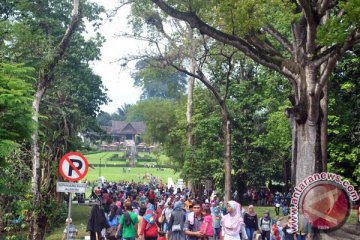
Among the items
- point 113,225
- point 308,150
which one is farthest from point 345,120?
point 113,225

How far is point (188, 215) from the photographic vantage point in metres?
14.1

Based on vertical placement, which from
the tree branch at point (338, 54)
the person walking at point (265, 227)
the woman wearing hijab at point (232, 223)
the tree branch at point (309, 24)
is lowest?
the person walking at point (265, 227)

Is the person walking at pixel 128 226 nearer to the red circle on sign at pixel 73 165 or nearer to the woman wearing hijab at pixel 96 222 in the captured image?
the woman wearing hijab at pixel 96 222

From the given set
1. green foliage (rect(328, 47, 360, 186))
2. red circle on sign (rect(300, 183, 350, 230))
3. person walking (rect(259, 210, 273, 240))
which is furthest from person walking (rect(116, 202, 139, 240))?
green foliage (rect(328, 47, 360, 186))

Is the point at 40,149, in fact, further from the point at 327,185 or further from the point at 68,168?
the point at 327,185

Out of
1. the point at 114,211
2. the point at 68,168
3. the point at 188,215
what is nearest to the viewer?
the point at 68,168

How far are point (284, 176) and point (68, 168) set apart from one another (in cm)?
3598

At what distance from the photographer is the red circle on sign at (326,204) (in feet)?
46.5

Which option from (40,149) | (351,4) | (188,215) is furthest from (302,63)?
(40,149)

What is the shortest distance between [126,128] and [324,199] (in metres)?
147

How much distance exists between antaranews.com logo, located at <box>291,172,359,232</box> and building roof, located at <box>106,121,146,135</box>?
144039 millimetres

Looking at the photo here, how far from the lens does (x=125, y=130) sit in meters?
160

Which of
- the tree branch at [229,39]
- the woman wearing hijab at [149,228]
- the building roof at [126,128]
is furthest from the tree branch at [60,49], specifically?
the building roof at [126,128]

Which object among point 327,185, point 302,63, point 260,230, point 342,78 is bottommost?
point 260,230
